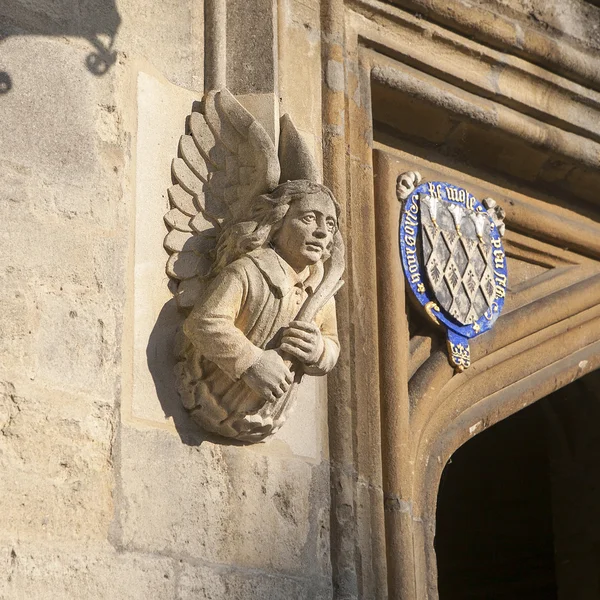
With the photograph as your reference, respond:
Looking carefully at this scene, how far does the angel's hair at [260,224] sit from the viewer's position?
11.8ft

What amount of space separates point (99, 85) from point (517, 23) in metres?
1.59

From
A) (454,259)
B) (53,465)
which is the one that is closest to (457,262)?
(454,259)

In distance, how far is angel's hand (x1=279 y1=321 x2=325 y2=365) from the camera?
3488 millimetres

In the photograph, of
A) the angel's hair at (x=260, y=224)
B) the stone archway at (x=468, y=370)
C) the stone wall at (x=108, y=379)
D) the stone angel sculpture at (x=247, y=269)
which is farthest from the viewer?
the stone archway at (x=468, y=370)

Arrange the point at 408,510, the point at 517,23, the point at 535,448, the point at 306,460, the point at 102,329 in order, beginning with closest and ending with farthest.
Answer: the point at 102,329 < the point at 306,460 < the point at 408,510 < the point at 517,23 < the point at 535,448

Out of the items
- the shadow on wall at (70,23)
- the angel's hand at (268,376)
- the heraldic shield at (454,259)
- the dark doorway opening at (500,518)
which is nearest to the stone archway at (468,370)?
the heraldic shield at (454,259)

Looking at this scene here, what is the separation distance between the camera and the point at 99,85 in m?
3.63

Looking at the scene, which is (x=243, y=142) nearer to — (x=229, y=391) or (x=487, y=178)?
(x=229, y=391)

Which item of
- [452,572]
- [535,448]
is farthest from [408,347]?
[452,572]

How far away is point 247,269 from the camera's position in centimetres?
353

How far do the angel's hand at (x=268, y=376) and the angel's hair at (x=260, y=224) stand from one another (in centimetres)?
26

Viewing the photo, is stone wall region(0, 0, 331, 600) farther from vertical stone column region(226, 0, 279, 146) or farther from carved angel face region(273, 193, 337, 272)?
carved angel face region(273, 193, 337, 272)

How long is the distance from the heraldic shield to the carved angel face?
2.56ft

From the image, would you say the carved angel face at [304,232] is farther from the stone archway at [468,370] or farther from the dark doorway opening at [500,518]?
the dark doorway opening at [500,518]
